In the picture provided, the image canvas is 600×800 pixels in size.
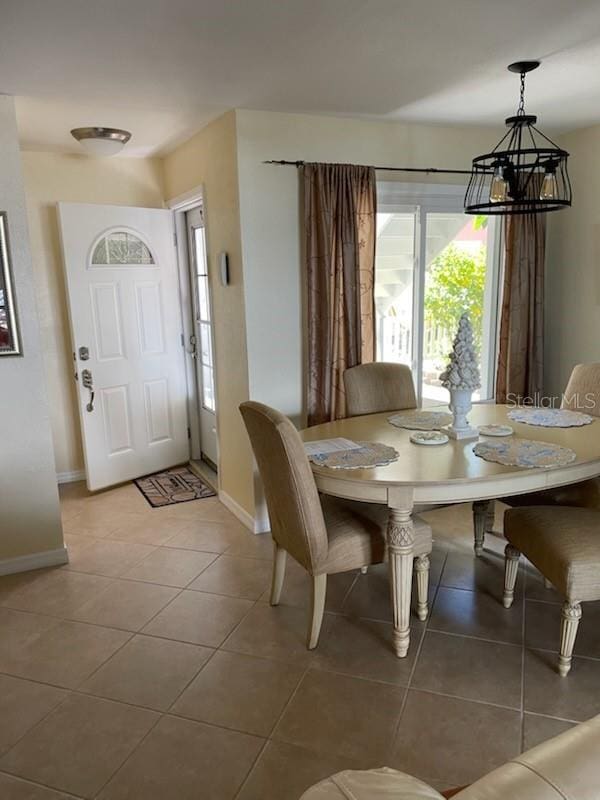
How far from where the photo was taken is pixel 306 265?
340 cm

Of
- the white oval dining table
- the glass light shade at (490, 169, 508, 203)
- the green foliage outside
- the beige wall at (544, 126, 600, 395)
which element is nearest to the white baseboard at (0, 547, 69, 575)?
the white oval dining table

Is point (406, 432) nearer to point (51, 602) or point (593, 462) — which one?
point (593, 462)

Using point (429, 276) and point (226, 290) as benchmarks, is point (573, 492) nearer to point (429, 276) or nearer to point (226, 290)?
point (429, 276)

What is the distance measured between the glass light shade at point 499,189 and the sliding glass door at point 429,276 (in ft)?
4.60

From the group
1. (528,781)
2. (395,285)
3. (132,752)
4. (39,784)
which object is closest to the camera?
(528,781)

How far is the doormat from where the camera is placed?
411cm

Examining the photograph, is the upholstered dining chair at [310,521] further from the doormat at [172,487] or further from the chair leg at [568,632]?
the doormat at [172,487]

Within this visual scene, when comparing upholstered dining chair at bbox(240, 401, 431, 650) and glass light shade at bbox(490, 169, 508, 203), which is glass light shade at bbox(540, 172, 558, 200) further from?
upholstered dining chair at bbox(240, 401, 431, 650)

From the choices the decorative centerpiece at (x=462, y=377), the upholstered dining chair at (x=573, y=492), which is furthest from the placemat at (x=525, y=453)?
the upholstered dining chair at (x=573, y=492)

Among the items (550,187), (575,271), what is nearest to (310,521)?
(550,187)

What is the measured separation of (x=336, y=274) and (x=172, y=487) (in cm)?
202

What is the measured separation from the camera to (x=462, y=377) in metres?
2.68

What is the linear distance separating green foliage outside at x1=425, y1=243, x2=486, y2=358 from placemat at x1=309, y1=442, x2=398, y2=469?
1.77 meters

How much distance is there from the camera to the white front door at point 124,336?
404 centimetres
